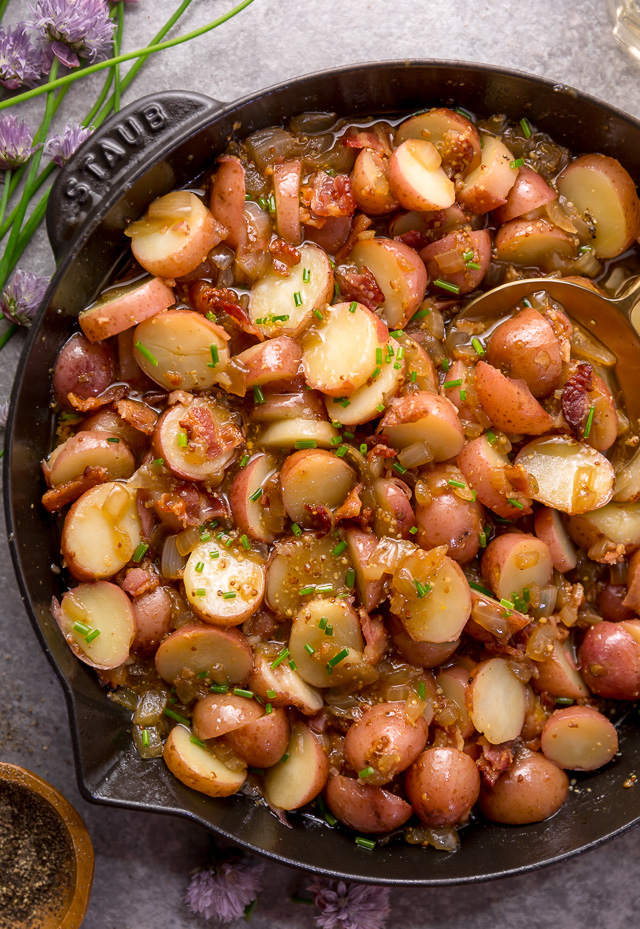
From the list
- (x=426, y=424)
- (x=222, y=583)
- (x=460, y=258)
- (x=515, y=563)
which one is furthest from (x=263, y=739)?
(x=460, y=258)

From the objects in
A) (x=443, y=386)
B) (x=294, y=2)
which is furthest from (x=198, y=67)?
(x=443, y=386)

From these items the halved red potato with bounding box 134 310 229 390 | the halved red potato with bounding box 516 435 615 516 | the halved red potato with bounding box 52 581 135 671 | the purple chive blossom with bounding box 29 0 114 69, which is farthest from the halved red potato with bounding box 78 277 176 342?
the halved red potato with bounding box 516 435 615 516

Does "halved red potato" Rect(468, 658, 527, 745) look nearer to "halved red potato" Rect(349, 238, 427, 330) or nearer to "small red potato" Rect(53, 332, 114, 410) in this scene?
"halved red potato" Rect(349, 238, 427, 330)

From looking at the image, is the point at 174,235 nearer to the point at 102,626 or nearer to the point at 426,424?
the point at 426,424

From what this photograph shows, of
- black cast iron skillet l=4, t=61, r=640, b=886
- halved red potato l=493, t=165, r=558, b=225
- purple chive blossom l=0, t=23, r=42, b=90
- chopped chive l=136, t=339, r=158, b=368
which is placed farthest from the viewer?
purple chive blossom l=0, t=23, r=42, b=90


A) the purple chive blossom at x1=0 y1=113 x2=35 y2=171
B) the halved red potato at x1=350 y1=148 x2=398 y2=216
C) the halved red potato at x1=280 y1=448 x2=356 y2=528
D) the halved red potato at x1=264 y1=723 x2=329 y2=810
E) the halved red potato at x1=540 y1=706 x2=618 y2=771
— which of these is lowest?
the halved red potato at x1=540 y1=706 x2=618 y2=771

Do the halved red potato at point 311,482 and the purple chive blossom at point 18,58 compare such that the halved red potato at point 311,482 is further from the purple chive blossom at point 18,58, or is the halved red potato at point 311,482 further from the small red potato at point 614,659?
the purple chive blossom at point 18,58

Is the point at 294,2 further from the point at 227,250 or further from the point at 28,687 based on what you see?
the point at 28,687
